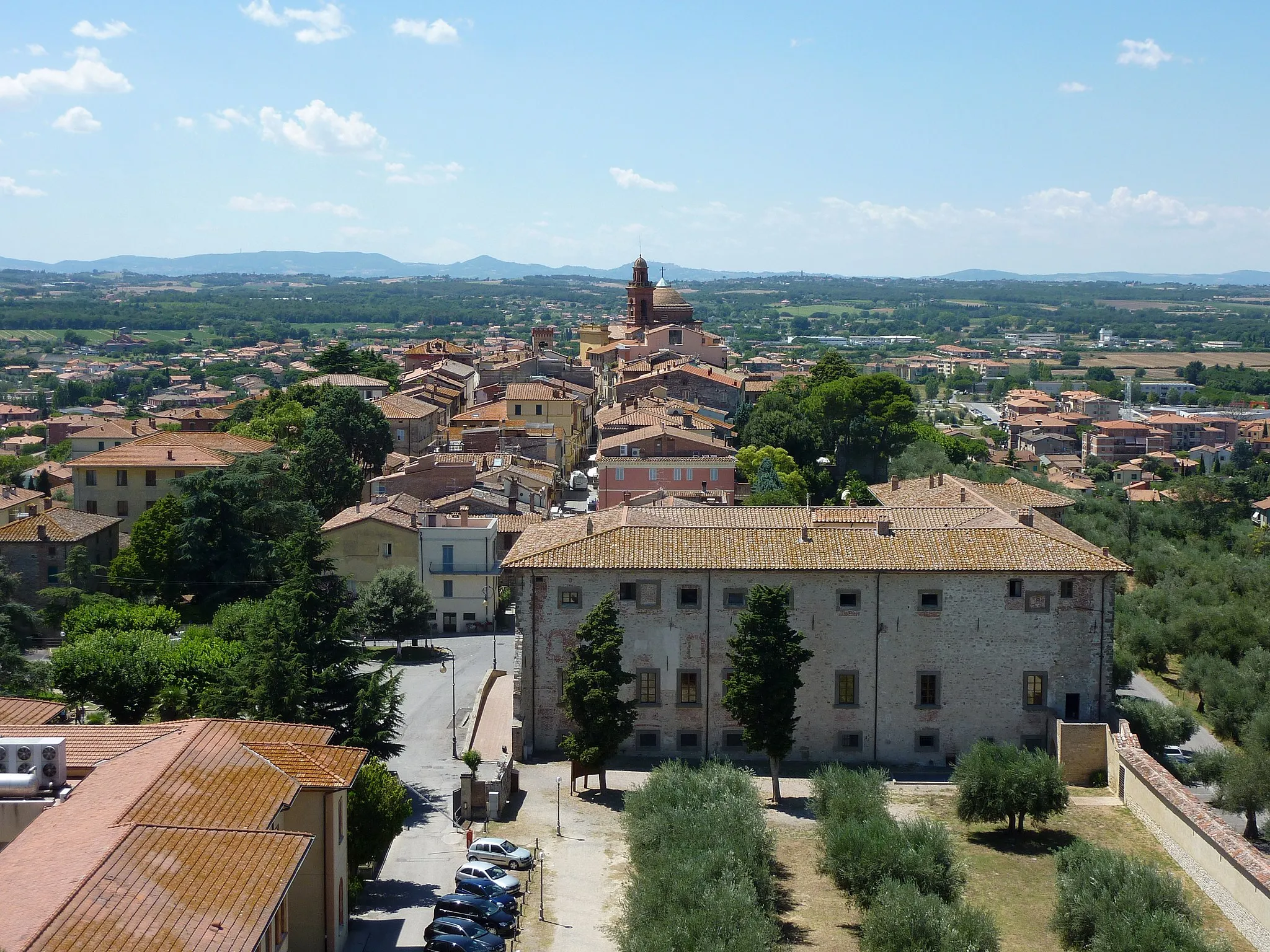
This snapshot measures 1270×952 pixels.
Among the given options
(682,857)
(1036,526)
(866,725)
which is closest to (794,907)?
(682,857)

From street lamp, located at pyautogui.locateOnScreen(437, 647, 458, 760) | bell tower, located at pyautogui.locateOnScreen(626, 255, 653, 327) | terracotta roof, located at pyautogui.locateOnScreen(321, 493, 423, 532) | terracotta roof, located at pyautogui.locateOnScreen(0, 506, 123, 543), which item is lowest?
street lamp, located at pyautogui.locateOnScreen(437, 647, 458, 760)

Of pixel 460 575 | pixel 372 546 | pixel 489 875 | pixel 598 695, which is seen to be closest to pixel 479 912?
pixel 489 875

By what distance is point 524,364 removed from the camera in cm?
10162

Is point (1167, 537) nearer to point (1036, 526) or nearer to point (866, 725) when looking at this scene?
point (1036, 526)

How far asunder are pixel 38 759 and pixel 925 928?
1372cm

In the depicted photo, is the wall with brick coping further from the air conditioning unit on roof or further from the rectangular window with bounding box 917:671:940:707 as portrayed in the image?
the air conditioning unit on roof

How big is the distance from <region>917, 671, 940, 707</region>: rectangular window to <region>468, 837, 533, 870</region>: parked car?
12.3 m

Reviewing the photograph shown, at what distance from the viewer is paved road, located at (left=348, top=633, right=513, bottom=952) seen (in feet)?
81.9

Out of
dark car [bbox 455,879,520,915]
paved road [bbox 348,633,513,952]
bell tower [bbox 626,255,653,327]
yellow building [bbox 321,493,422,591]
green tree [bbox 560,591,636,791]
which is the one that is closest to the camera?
paved road [bbox 348,633,513,952]

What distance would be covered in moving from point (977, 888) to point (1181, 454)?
12367 centimetres

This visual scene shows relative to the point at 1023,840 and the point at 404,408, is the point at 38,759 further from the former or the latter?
the point at 404,408

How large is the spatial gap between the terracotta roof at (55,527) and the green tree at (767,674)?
3068 cm

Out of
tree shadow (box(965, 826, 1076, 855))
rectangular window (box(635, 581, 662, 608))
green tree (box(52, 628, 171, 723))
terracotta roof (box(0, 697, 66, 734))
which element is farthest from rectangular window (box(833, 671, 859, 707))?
terracotta roof (box(0, 697, 66, 734))

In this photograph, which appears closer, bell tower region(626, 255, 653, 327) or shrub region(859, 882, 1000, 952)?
shrub region(859, 882, 1000, 952)
